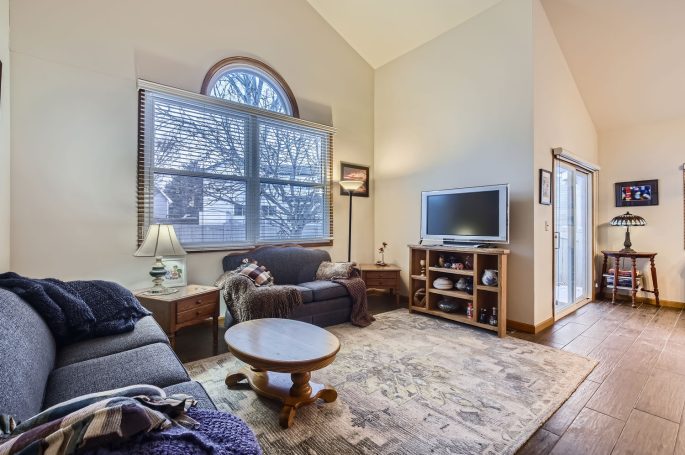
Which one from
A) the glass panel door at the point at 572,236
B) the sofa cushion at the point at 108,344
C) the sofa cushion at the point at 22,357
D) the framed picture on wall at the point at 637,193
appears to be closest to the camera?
the sofa cushion at the point at 22,357

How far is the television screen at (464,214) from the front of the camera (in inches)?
135

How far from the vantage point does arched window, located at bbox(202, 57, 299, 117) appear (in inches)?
141

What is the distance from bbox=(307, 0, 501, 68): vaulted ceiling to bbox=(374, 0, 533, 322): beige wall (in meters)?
0.13

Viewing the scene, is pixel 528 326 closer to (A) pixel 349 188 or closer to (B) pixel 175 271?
(A) pixel 349 188

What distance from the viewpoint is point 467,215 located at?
143 inches

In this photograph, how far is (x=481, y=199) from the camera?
3.51 meters

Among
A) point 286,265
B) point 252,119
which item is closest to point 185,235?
point 286,265

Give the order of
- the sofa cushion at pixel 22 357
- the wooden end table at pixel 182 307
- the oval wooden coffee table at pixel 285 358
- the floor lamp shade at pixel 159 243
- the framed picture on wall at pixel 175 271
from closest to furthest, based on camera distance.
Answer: the sofa cushion at pixel 22 357 < the oval wooden coffee table at pixel 285 358 < the wooden end table at pixel 182 307 < the floor lamp shade at pixel 159 243 < the framed picture on wall at pixel 175 271

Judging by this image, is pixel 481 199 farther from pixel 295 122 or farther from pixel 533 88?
pixel 295 122

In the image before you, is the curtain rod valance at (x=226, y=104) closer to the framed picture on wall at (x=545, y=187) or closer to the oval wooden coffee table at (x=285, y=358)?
the oval wooden coffee table at (x=285, y=358)

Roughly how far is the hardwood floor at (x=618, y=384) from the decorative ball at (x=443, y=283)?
784mm

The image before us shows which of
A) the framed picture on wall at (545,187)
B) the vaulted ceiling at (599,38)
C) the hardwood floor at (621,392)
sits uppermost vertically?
the vaulted ceiling at (599,38)

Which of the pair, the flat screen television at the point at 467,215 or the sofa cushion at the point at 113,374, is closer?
the sofa cushion at the point at 113,374

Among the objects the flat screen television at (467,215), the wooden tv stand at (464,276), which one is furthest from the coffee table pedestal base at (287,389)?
the flat screen television at (467,215)
